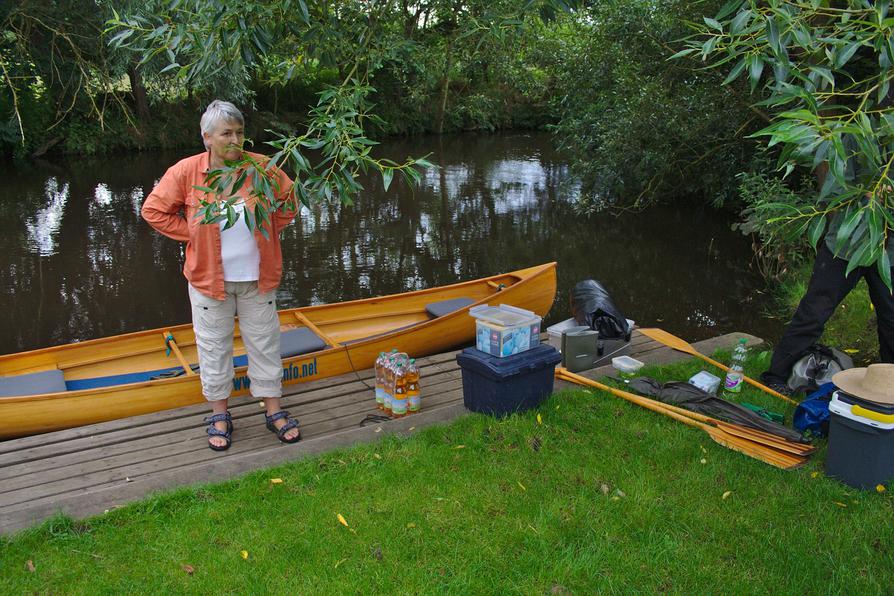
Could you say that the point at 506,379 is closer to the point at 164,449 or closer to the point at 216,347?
the point at 216,347

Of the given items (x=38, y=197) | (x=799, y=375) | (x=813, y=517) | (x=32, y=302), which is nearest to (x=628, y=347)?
(x=799, y=375)

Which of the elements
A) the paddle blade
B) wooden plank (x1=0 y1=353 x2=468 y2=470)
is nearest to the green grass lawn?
wooden plank (x1=0 y1=353 x2=468 y2=470)

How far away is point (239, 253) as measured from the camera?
147 inches

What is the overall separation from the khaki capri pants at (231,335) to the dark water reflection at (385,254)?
4.75 m

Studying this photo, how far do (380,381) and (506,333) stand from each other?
85cm

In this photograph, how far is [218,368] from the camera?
3938 millimetres

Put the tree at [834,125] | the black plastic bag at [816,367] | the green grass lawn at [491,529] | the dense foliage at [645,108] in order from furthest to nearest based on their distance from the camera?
the dense foliage at [645,108] → the black plastic bag at [816,367] → the green grass lawn at [491,529] → the tree at [834,125]

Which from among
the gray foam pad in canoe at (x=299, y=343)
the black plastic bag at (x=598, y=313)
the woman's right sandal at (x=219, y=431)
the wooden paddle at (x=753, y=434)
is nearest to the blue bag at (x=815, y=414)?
the wooden paddle at (x=753, y=434)

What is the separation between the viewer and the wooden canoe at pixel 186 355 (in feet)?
15.5

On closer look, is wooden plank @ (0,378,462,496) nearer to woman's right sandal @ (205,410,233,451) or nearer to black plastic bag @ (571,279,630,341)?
woman's right sandal @ (205,410,233,451)

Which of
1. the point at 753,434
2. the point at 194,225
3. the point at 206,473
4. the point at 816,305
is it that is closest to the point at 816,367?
the point at 816,305

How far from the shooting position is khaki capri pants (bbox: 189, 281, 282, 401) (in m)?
3.81

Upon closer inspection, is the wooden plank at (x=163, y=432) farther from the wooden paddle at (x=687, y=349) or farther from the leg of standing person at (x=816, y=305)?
the leg of standing person at (x=816, y=305)

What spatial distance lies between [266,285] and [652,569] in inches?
88.5
